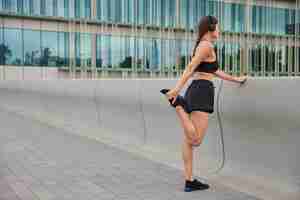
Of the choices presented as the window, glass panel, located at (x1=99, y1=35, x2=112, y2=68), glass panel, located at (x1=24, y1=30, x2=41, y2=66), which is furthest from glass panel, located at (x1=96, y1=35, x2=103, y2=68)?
glass panel, located at (x1=24, y1=30, x2=41, y2=66)

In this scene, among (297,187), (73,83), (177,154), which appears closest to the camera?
(297,187)

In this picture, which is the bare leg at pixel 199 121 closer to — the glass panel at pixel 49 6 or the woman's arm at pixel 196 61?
the woman's arm at pixel 196 61

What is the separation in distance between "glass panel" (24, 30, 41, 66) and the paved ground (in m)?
31.3

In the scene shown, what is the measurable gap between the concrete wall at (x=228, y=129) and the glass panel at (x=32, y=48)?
29.5 meters

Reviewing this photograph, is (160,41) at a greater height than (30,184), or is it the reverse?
(160,41)


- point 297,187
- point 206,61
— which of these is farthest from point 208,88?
point 297,187

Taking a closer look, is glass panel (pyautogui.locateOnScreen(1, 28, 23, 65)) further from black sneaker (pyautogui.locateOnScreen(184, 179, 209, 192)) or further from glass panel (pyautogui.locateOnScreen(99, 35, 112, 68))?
black sneaker (pyautogui.locateOnScreen(184, 179, 209, 192))

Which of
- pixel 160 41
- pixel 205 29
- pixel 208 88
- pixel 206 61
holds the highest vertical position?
pixel 160 41

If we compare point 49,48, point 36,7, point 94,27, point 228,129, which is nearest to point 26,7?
point 36,7

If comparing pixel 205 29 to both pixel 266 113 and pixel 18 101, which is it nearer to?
pixel 266 113

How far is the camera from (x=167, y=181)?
515 cm

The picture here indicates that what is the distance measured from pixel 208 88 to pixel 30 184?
257cm

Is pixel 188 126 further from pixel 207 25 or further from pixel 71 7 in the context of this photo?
pixel 71 7

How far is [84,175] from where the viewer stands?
552 cm
